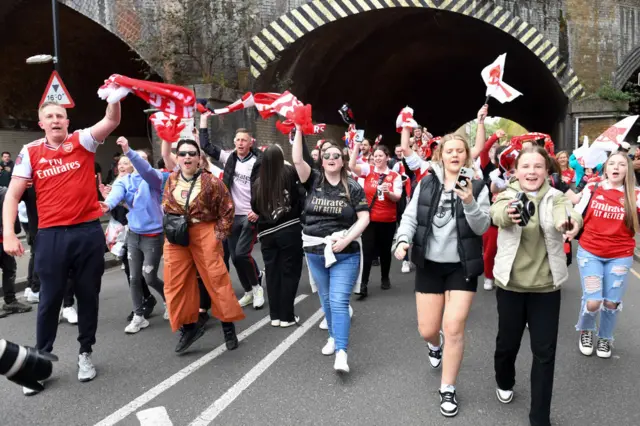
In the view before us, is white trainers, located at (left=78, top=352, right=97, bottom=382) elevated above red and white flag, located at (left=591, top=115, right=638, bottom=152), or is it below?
below

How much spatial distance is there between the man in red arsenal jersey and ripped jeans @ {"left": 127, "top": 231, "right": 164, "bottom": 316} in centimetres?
115

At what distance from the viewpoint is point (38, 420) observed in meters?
3.61

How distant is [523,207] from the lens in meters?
3.08

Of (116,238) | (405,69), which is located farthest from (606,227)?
(405,69)

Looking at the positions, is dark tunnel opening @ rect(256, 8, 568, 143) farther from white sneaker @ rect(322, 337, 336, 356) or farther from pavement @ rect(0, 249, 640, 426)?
white sneaker @ rect(322, 337, 336, 356)

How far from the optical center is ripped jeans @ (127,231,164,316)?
548cm

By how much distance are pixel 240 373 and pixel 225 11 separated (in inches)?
467

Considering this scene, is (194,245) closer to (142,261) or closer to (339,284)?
(142,261)

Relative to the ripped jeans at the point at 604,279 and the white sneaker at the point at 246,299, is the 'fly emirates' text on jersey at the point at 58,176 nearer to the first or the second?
the white sneaker at the point at 246,299

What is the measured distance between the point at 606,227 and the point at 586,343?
1057mm

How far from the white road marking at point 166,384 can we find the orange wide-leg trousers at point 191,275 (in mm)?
362

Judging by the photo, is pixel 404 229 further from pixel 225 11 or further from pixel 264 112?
pixel 225 11

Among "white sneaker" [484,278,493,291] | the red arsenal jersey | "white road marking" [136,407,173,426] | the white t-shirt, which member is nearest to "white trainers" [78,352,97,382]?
"white road marking" [136,407,173,426]

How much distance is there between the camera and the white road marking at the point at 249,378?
360cm
